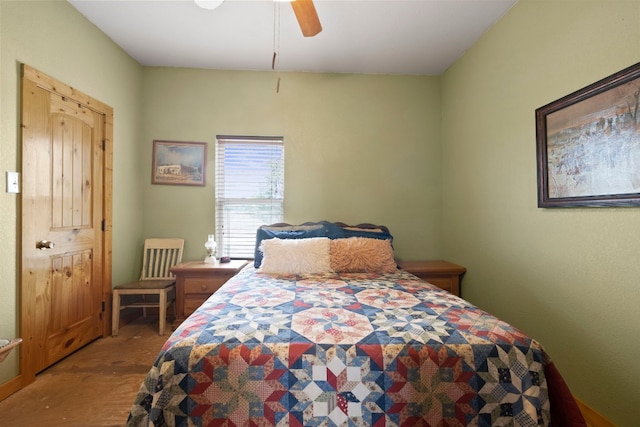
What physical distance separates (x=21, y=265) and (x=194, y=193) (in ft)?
5.03

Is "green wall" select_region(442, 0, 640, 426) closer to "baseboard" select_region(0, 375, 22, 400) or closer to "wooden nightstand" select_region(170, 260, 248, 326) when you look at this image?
"wooden nightstand" select_region(170, 260, 248, 326)

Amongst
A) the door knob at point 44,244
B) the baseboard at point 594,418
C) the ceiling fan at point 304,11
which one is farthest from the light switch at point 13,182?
the baseboard at point 594,418

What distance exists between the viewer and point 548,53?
1908mm

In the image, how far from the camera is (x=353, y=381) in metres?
1.11

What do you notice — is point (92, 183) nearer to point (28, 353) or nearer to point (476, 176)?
point (28, 353)

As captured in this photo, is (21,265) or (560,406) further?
(21,265)

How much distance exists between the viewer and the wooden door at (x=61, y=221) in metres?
1.96

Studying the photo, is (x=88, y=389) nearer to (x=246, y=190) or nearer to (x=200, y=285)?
(x=200, y=285)

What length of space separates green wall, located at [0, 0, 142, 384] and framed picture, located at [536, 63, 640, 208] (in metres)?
3.41

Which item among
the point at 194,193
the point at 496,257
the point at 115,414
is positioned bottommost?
the point at 115,414

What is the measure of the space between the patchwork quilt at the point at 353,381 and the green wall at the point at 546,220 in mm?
726

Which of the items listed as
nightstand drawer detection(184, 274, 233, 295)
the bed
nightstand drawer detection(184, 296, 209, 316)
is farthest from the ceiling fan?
nightstand drawer detection(184, 296, 209, 316)

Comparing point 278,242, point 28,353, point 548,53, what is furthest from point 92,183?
point 548,53

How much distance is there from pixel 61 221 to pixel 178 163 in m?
1.21
